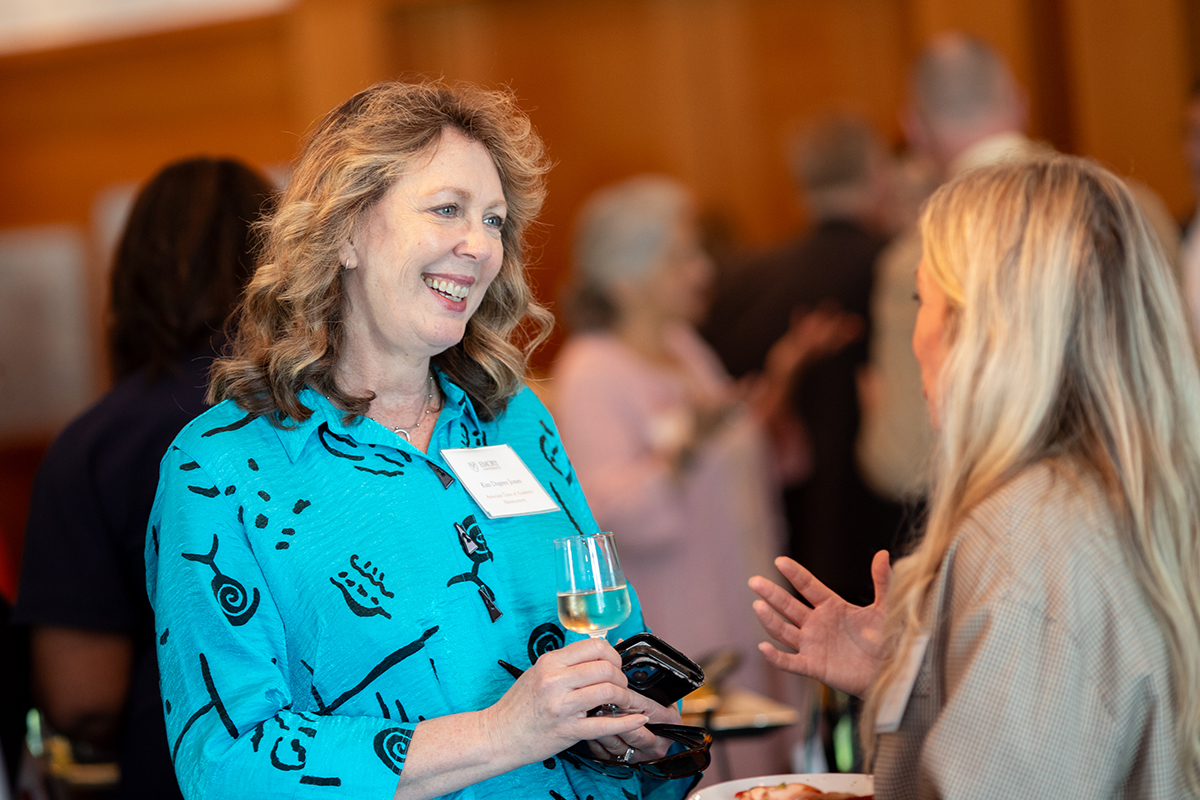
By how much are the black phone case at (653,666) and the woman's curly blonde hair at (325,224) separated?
1.64 feet

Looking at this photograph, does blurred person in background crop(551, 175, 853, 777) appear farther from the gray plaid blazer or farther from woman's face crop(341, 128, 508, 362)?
the gray plaid blazer

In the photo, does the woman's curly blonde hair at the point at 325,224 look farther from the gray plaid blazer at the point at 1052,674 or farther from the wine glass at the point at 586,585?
the gray plaid blazer at the point at 1052,674

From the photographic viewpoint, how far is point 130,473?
2041mm

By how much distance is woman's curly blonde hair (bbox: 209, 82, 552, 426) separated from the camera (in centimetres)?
159

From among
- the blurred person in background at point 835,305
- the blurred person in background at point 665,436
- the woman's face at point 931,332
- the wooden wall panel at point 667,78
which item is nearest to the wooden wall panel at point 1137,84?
the blurred person in background at point 835,305

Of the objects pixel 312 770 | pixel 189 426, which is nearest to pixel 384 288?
pixel 189 426

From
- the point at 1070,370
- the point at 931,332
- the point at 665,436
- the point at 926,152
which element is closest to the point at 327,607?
the point at 931,332

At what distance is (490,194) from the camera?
166 cm

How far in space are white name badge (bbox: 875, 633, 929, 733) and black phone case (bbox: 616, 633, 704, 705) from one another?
29 centimetres

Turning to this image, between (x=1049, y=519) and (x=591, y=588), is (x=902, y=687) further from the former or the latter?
(x=591, y=588)

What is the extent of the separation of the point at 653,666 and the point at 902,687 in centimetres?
34

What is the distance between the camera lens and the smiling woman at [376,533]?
1.40m

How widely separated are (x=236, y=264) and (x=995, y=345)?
1426 millimetres

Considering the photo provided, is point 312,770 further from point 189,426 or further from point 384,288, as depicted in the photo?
point 384,288
